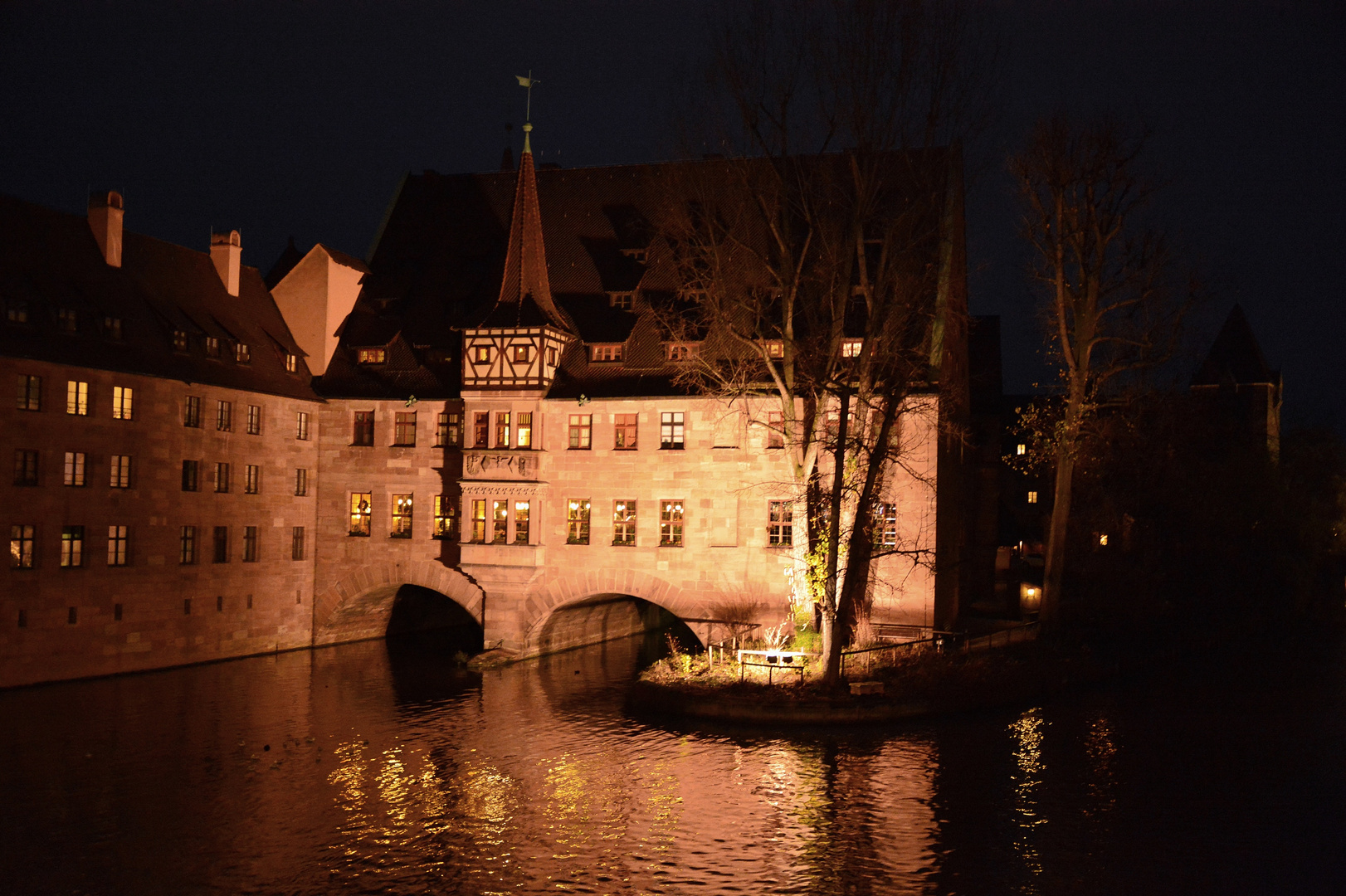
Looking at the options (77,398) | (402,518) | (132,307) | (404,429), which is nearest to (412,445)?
(404,429)

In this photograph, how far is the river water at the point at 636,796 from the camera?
47.5 feet

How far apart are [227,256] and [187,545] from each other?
993cm

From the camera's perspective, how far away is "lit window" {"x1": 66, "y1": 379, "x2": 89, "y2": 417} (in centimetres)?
2788

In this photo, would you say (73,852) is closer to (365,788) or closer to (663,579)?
(365,788)

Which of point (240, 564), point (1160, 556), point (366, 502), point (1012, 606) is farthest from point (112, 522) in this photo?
point (1160, 556)

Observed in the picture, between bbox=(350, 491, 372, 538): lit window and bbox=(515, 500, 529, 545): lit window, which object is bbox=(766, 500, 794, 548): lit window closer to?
bbox=(515, 500, 529, 545): lit window

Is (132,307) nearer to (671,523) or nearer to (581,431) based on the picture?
(581,431)

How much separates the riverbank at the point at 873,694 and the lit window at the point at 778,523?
4.95 metres

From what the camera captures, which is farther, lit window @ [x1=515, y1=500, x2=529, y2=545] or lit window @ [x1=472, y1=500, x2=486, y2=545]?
lit window @ [x1=472, y1=500, x2=486, y2=545]

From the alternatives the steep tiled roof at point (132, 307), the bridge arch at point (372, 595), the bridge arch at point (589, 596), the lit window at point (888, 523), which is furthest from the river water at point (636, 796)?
the steep tiled roof at point (132, 307)

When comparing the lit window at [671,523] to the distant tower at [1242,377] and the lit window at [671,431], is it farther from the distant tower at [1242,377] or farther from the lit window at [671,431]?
the distant tower at [1242,377]

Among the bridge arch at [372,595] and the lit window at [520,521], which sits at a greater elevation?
the lit window at [520,521]

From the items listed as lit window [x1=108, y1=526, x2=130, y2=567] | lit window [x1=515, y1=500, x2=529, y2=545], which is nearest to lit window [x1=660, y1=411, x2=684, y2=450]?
lit window [x1=515, y1=500, x2=529, y2=545]

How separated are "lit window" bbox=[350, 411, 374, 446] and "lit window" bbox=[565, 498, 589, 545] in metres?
7.05
